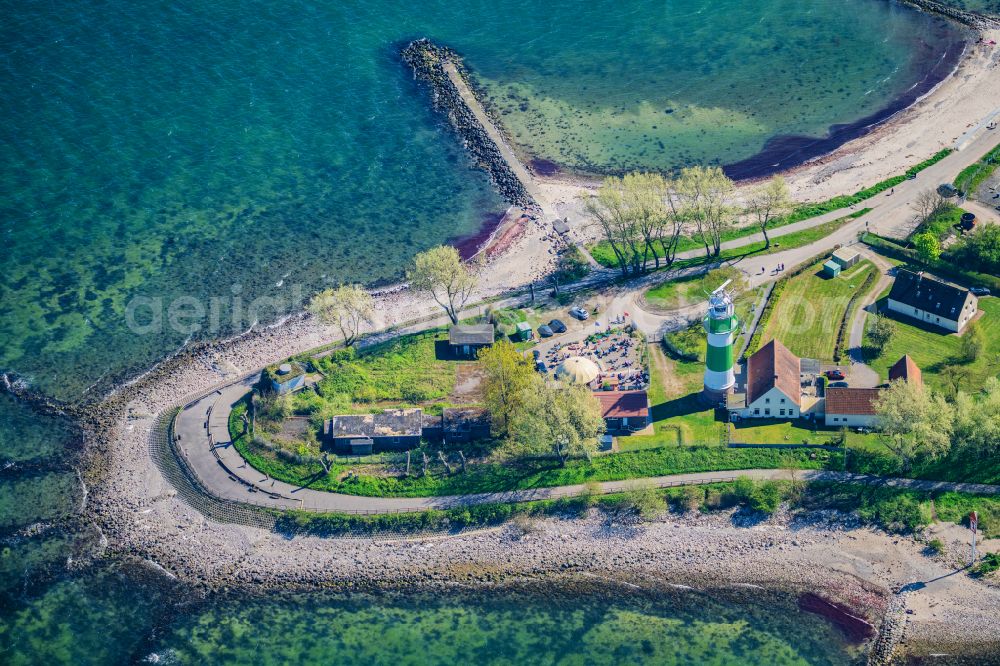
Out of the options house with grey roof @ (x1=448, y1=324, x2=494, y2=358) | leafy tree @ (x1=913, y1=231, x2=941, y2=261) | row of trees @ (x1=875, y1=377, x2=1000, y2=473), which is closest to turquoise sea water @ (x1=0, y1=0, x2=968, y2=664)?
house with grey roof @ (x1=448, y1=324, x2=494, y2=358)

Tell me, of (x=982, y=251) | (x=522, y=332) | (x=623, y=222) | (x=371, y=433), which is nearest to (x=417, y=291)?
(x=522, y=332)

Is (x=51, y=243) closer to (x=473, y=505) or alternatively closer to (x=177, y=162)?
(x=177, y=162)

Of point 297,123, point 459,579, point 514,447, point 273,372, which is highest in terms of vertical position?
point 297,123

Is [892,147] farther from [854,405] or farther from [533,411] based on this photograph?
[533,411]

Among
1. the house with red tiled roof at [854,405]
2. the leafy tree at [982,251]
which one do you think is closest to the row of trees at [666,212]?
the leafy tree at [982,251]

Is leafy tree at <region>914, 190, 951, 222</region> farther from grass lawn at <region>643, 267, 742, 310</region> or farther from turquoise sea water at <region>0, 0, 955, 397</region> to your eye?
grass lawn at <region>643, 267, 742, 310</region>

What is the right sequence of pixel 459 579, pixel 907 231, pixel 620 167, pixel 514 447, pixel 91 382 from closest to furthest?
1. pixel 459 579
2. pixel 514 447
3. pixel 91 382
4. pixel 907 231
5. pixel 620 167

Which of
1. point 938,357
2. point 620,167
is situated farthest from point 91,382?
point 938,357
